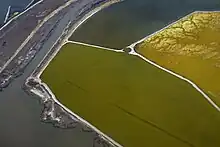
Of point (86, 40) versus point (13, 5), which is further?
point (13, 5)

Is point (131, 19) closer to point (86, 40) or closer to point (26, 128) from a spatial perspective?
point (86, 40)

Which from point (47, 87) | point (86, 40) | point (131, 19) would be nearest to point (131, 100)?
point (47, 87)

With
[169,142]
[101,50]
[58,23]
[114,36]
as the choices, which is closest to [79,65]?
[101,50]

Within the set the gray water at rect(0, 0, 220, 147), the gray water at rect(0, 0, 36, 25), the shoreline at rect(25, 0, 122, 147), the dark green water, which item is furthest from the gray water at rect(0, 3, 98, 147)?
the gray water at rect(0, 0, 36, 25)

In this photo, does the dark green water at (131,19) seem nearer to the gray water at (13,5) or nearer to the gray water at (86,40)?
the gray water at (86,40)

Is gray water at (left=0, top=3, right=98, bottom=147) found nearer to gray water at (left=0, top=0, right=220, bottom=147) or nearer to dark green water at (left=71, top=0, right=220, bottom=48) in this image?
gray water at (left=0, top=0, right=220, bottom=147)

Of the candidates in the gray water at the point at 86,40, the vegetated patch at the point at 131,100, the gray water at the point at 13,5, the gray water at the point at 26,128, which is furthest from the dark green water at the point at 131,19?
the gray water at the point at 26,128
